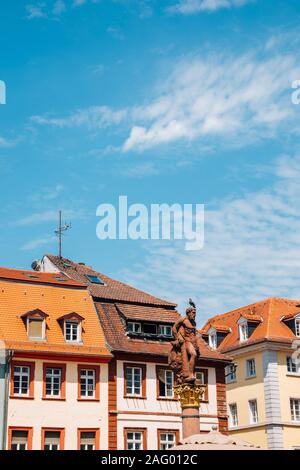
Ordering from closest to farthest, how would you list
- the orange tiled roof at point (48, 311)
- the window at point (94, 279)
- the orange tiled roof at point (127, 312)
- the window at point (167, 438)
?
1. the orange tiled roof at point (48, 311)
2. the window at point (167, 438)
3. the orange tiled roof at point (127, 312)
4. the window at point (94, 279)

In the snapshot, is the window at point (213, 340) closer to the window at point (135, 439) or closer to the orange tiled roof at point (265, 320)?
the orange tiled roof at point (265, 320)

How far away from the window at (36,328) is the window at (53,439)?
4.97 metres

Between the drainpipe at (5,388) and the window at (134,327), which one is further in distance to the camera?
the window at (134,327)

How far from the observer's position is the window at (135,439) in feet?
140

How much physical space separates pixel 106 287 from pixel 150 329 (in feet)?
14.3

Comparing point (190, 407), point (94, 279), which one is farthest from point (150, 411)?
point (190, 407)

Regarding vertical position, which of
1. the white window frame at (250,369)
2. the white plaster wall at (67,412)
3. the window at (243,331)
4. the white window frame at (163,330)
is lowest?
the white plaster wall at (67,412)

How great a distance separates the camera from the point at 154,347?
45.4 meters

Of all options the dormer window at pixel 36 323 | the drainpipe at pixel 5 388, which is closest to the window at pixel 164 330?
the dormer window at pixel 36 323

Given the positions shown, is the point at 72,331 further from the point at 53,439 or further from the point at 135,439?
the point at 135,439

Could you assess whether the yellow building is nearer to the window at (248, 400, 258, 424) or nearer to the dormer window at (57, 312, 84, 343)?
the window at (248, 400, 258, 424)

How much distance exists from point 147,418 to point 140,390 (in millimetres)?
1564
